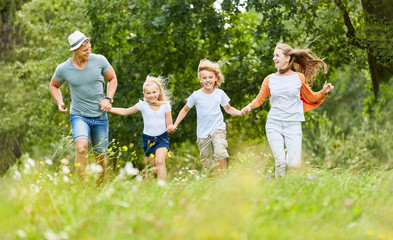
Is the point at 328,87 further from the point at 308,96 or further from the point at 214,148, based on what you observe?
the point at 214,148

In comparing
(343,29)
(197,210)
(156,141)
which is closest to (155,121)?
(156,141)

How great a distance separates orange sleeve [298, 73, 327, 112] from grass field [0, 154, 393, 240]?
7.22ft

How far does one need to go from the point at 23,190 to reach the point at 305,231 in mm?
2371

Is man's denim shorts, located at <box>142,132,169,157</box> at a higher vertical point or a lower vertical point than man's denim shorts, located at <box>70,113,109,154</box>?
lower

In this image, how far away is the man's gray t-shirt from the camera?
6730 millimetres

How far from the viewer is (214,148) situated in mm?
6887

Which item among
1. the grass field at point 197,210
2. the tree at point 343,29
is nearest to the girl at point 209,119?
the grass field at point 197,210

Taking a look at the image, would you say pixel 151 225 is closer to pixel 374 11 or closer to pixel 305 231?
pixel 305 231

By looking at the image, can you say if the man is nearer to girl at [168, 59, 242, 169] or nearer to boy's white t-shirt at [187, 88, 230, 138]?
girl at [168, 59, 242, 169]

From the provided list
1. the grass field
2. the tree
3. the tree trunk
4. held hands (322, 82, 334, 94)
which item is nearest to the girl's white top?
held hands (322, 82, 334, 94)

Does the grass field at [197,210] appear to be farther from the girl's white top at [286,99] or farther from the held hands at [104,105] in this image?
the held hands at [104,105]

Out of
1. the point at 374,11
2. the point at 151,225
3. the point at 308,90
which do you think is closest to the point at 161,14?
the point at 374,11

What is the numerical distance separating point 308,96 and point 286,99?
1.39ft

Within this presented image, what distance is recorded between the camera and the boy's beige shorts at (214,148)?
6832 mm
